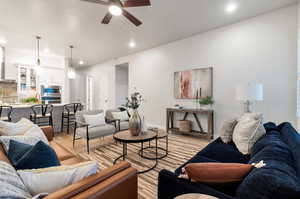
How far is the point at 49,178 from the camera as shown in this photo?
0.87m

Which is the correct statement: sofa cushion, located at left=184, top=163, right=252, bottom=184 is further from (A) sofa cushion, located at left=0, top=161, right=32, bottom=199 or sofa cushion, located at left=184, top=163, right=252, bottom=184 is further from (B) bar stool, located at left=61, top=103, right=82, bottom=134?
(B) bar stool, located at left=61, top=103, right=82, bottom=134

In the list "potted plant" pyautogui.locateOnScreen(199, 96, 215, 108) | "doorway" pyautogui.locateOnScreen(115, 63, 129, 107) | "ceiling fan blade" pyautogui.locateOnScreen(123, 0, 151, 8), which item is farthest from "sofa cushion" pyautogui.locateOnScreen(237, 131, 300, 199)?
"doorway" pyautogui.locateOnScreen(115, 63, 129, 107)

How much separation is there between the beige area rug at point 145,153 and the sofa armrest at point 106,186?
3.22 feet

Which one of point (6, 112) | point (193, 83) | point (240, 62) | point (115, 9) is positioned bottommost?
point (6, 112)

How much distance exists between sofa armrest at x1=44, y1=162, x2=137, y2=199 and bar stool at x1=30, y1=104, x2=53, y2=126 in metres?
4.20

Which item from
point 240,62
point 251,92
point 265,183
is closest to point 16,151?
point 265,183

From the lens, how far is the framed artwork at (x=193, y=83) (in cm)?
415

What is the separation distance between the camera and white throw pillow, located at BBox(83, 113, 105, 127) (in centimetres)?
340

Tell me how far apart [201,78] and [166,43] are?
71.5 inches

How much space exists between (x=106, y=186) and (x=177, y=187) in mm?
490

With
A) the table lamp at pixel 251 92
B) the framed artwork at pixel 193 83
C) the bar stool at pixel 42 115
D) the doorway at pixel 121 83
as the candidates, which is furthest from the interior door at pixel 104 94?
the table lamp at pixel 251 92

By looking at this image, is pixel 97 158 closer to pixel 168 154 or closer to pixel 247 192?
pixel 168 154

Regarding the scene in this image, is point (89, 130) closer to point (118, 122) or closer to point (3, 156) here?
point (118, 122)

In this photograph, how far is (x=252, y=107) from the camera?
3.52 meters
